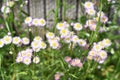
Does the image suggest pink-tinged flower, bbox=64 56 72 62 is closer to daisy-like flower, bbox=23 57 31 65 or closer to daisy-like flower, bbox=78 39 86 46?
daisy-like flower, bbox=78 39 86 46

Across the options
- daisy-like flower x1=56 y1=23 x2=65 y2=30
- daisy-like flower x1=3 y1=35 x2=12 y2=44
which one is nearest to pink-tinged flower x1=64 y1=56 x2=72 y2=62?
daisy-like flower x1=56 y1=23 x2=65 y2=30

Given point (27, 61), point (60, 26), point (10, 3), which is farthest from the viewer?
point (10, 3)

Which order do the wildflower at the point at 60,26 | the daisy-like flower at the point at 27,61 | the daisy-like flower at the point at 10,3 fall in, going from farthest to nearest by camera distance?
the daisy-like flower at the point at 10,3, the wildflower at the point at 60,26, the daisy-like flower at the point at 27,61

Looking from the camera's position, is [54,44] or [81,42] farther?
[81,42]

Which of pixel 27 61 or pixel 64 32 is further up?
pixel 64 32

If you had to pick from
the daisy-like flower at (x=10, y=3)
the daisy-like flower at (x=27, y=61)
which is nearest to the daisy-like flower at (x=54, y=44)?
the daisy-like flower at (x=27, y=61)

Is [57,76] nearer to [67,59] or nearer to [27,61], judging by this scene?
[67,59]

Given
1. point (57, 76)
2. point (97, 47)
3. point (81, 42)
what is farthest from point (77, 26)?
point (57, 76)

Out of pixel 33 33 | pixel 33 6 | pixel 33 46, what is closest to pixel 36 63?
pixel 33 46

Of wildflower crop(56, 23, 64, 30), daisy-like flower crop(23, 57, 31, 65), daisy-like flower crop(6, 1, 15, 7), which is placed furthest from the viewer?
daisy-like flower crop(6, 1, 15, 7)

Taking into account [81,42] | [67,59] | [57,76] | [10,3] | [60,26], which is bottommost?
[57,76]

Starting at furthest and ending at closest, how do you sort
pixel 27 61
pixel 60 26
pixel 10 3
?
pixel 10 3, pixel 60 26, pixel 27 61

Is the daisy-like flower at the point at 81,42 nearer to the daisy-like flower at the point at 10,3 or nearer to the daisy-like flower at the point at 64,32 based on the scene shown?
the daisy-like flower at the point at 64,32

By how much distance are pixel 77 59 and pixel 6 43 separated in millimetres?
510
